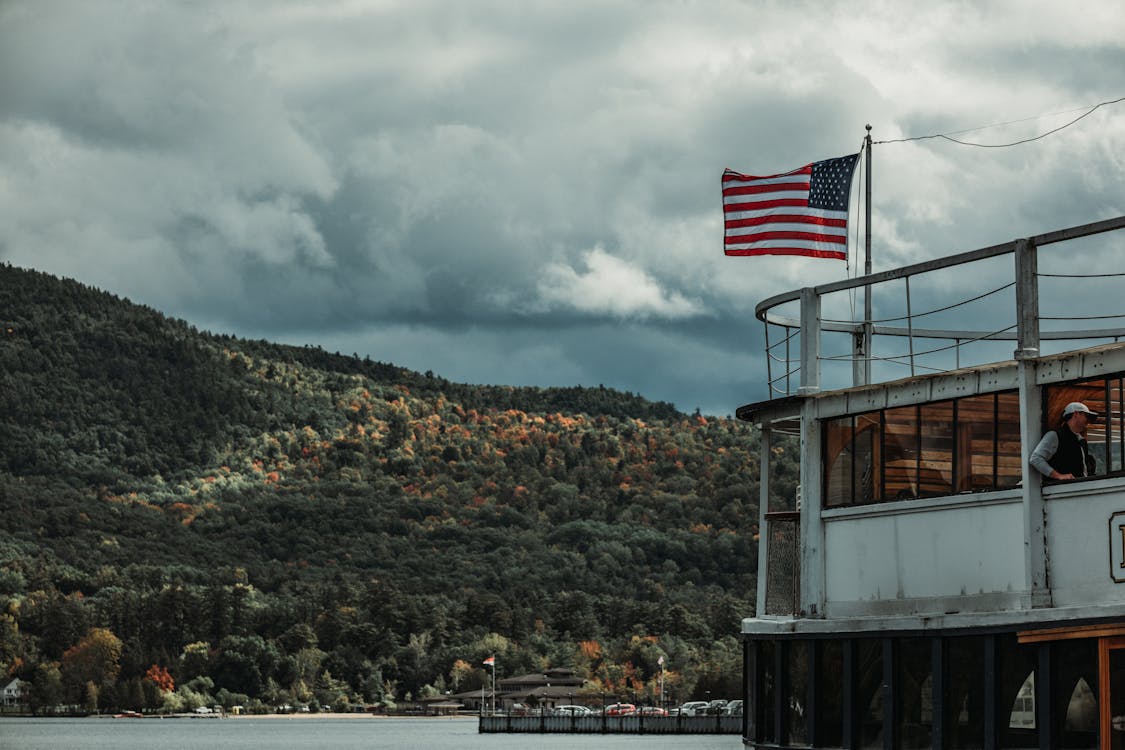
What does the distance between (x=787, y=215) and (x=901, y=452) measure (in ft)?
15.7

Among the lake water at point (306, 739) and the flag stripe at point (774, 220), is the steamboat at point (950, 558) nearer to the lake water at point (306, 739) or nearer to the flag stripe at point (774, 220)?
the flag stripe at point (774, 220)

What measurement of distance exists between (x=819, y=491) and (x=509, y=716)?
Answer: 15902 centimetres

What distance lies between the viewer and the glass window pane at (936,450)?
19.0 meters

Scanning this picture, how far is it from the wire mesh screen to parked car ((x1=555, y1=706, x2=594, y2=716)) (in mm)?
157120

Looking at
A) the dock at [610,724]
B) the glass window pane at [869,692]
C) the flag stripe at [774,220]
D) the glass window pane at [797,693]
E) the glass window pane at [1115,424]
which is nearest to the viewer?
the glass window pane at [1115,424]

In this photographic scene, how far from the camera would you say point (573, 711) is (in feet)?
595

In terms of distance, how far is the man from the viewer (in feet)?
58.0

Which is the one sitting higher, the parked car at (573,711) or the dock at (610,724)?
the parked car at (573,711)

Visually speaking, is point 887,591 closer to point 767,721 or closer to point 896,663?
point 896,663

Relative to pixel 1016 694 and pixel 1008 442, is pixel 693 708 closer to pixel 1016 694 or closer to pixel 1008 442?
pixel 1008 442

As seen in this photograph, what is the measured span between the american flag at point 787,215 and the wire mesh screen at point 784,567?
11.9 ft

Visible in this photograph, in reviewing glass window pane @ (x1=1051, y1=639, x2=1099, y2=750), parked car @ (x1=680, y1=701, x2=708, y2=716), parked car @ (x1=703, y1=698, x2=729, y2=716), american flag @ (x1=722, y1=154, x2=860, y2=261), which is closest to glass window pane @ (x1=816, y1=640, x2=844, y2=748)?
glass window pane @ (x1=1051, y1=639, x2=1099, y2=750)

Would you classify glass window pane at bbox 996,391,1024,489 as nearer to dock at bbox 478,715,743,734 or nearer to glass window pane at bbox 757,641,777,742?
glass window pane at bbox 757,641,777,742

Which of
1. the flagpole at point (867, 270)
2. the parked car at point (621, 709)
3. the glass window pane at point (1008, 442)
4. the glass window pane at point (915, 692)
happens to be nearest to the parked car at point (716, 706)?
the parked car at point (621, 709)
